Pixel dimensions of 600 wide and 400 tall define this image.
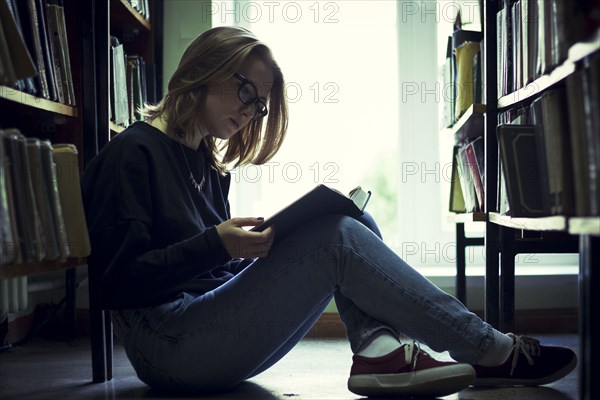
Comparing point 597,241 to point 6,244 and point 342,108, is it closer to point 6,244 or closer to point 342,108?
point 6,244

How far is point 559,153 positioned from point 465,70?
1094 millimetres

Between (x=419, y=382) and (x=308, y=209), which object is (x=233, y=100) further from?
(x=419, y=382)

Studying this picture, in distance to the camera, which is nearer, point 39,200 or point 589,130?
point 589,130

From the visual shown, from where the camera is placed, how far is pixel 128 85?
7.36 ft

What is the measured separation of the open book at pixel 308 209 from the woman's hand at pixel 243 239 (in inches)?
0.7

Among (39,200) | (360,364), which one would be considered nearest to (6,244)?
(39,200)

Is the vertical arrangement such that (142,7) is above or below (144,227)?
above

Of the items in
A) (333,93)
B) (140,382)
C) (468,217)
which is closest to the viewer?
(140,382)

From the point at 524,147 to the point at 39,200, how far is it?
89 centimetres

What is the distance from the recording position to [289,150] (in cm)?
276

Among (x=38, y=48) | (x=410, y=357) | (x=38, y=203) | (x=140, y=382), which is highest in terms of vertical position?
(x=38, y=48)

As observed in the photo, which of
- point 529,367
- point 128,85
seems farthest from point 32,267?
point 128,85

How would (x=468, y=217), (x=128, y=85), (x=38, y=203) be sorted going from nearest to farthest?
(x=38, y=203) < (x=468, y=217) < (x=128, y=85)

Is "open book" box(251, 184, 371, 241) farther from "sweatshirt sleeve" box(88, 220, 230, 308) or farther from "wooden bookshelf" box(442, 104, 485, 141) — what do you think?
"wooden bookshelf" box(442, 104, 485, 141)
